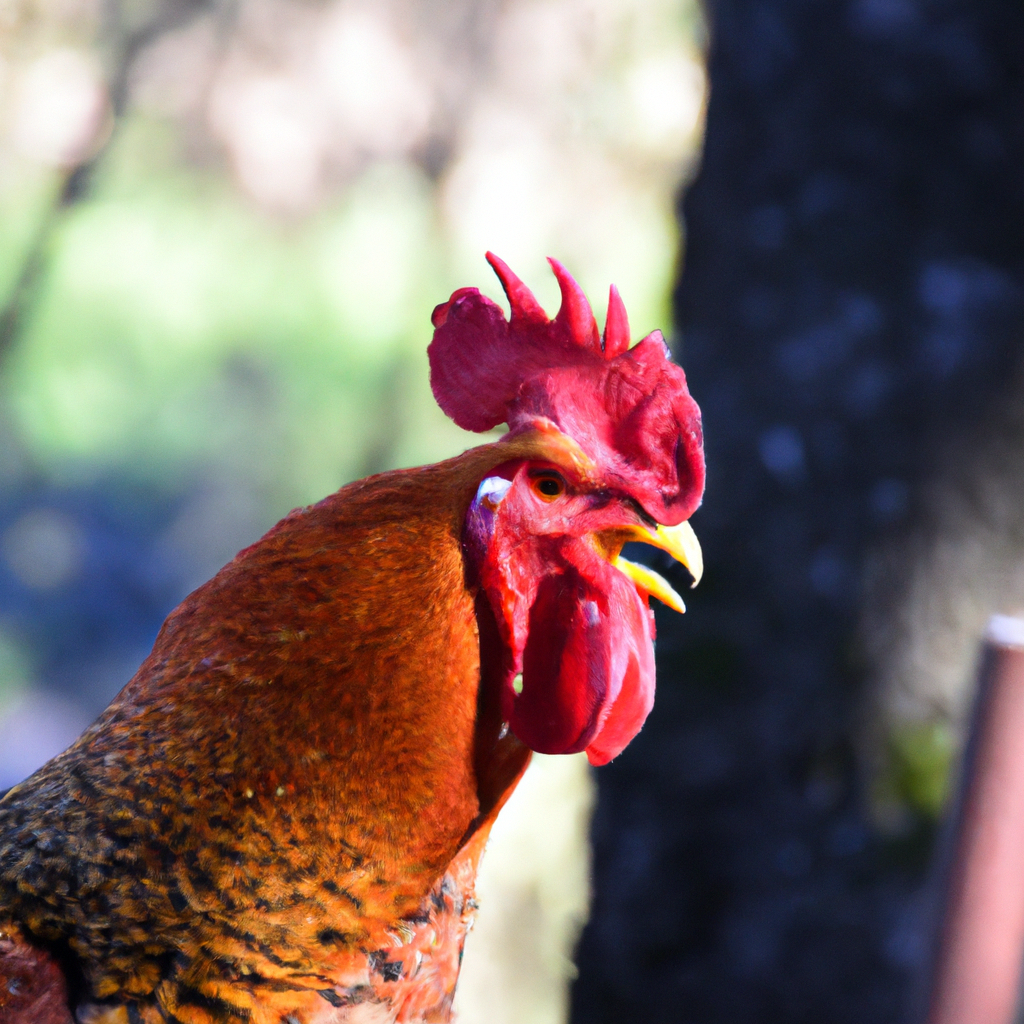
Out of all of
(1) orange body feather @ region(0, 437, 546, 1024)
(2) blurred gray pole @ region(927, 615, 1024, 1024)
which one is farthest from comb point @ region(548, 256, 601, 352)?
(2) blurred gray pole @ region(927, 615, 1024, 1024)

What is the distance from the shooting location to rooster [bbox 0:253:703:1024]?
0.97 meters

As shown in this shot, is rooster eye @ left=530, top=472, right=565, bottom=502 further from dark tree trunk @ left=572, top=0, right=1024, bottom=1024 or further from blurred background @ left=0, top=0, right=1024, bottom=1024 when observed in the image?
dark tree trunk @ left=572, top=0, right=1024, bottom=1024

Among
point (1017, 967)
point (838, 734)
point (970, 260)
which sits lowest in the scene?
point (1017, 967)

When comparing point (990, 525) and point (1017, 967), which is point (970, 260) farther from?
point (1017, 967)

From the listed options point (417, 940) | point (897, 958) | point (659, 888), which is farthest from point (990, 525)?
point (417, 940)

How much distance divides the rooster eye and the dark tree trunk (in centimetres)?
176

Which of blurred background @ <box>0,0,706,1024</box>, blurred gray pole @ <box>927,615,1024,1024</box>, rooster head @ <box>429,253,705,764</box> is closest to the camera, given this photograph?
rooster head @ <box>429,253,705,764</box>

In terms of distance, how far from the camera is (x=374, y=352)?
108 inches

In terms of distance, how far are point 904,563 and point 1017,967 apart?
1460 mm

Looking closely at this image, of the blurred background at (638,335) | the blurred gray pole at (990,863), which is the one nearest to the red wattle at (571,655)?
the blurred gray pole at (990,863)

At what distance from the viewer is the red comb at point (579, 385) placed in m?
1.21

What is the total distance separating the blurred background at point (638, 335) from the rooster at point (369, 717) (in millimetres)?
1536

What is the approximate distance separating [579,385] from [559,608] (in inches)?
12.9

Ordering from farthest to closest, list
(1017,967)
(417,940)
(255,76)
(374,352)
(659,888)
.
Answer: (659,888), (374,352), (255,76), (1017,967), (417,940)
